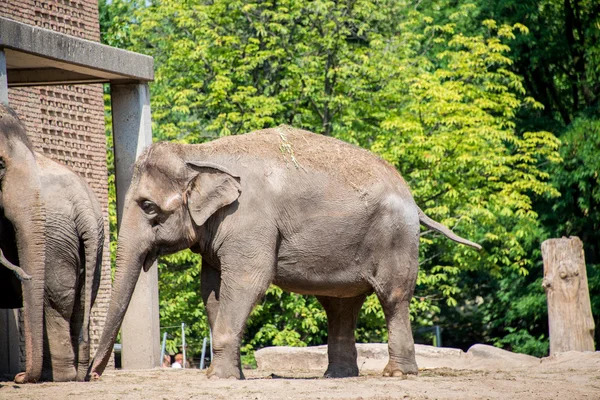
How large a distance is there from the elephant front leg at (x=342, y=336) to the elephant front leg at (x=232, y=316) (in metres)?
1.62

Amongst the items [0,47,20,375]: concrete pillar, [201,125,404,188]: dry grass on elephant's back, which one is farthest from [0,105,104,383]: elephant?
[201,125,404,188]: dry grass on elephant's back

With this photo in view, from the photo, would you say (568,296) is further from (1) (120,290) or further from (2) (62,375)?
(2) (62,375)

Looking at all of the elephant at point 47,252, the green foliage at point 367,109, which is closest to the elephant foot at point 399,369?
the elephant at point 47,252

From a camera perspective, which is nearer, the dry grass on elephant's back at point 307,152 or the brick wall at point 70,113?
the dry grass on elephant's back at point 307,152

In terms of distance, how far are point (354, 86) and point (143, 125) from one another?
1338cm

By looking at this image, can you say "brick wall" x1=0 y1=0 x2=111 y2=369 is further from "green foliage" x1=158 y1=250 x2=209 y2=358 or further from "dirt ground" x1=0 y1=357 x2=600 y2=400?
"green foliage" x1=158 y1=250 x2=209 y2=358

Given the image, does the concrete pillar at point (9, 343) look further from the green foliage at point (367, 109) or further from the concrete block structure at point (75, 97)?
the green foliage at point (367, 109)

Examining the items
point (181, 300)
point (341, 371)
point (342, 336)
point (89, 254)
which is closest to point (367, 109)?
point (181, 300)

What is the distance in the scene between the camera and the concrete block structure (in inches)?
496

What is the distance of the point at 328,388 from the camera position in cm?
959

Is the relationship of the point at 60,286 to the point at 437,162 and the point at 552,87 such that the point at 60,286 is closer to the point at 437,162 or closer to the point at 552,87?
the point at 437,162

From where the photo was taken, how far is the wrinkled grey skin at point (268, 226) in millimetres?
10539

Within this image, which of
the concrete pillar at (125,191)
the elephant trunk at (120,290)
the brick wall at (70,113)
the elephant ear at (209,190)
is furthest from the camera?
the brick wall at (70,113)

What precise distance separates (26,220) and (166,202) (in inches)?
48.8
